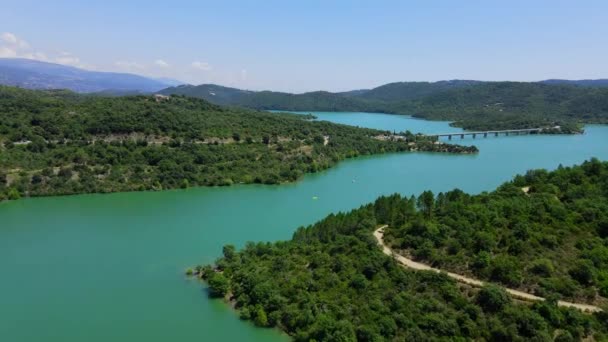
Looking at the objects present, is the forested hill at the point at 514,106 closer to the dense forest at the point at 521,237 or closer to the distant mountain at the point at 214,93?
the distant mountain at the point at 214,93

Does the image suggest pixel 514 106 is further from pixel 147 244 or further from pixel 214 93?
pixel 147 244

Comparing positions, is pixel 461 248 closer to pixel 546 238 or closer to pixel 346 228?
pixel 546 238

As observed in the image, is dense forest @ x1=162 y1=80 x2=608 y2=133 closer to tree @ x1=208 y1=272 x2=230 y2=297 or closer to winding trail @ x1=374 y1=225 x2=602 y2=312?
winding trail @ x1=374 y1=225 x2=602 y2=312

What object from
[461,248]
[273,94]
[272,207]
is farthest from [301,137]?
[273,94]

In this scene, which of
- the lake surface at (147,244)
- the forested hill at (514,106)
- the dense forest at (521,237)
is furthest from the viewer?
the forested hill at (514,106)

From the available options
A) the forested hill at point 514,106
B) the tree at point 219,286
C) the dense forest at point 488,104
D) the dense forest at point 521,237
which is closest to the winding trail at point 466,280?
the dense forest at point 521,237

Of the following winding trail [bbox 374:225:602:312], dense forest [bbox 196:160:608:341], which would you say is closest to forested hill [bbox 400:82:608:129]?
dense forest [bbox 196:160:608:341]
